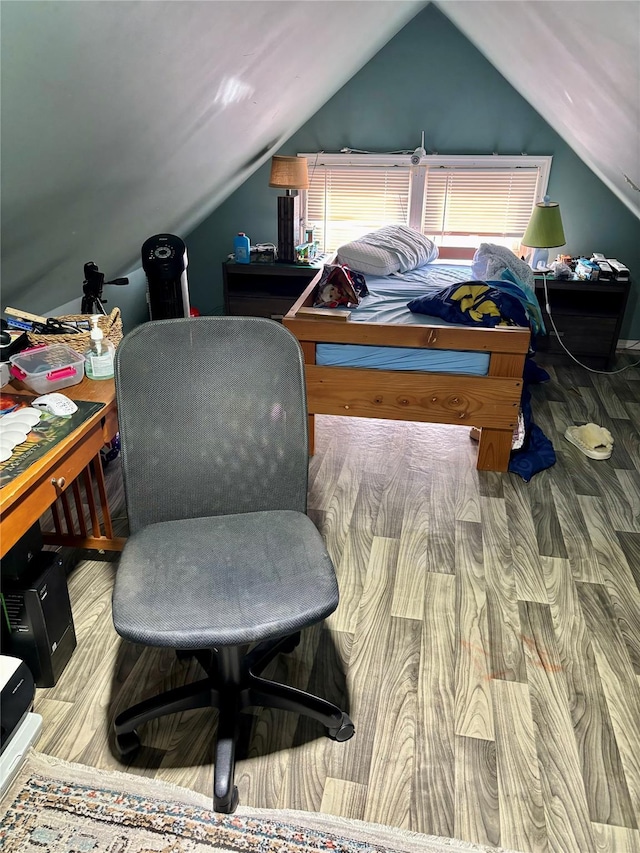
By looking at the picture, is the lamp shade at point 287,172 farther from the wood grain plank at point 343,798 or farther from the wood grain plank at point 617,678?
the wood grain plank at point 343,798

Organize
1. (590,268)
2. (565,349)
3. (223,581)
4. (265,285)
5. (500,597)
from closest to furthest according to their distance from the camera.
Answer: (223,581)
(500,597)
(590,268)
(565,349)
(265,285)

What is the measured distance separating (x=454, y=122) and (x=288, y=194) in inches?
48.8

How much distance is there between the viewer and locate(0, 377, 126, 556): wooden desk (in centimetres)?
136

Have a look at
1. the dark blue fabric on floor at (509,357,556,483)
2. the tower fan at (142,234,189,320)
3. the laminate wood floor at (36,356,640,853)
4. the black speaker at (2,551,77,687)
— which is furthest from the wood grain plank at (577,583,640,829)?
the tower fan at (142,234,189,320)

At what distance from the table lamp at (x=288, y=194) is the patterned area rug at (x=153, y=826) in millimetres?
3482

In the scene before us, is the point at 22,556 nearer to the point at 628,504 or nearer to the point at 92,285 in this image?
the point at 92,285

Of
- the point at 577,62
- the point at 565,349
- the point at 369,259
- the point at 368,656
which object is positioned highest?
the point at 577,62

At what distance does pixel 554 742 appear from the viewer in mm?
1600

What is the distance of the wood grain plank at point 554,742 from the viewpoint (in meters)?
1.40

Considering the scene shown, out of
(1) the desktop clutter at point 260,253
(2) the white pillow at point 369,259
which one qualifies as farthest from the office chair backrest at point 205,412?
(1) the desktop clutter at point 260,253

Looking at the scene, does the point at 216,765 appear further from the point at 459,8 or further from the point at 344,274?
the point at 459,8

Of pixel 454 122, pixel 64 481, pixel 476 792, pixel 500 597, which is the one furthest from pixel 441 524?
pixel 454 122

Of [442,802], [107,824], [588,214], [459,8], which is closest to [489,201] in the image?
[588,214]

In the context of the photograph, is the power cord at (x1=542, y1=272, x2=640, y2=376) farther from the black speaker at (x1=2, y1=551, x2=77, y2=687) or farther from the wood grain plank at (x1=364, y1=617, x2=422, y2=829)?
the black speaker at (x1=2, y1=551, x2=77, y2=687)
